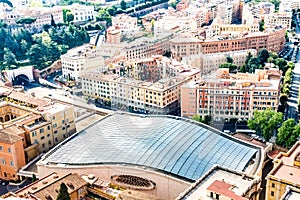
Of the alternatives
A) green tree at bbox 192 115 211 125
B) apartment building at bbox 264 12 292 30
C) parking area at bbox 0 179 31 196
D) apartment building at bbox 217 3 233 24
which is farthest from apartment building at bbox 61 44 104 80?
apartment building at bbox 264 12 292 30

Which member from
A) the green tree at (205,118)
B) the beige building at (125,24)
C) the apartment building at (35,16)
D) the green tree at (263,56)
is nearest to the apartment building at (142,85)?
the green tree at (205,118)

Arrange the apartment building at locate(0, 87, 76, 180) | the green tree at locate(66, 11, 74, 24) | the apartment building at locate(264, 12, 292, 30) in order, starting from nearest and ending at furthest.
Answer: the apartment building at locate(0, 87, 76, 180)
the apartment building at locate(264, 12, 292, 30)
the green tree at locate(66, 11, 74, 24)

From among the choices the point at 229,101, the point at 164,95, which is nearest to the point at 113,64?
the point at 164,95

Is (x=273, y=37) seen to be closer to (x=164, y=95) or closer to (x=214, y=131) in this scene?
(x=164, y=95)

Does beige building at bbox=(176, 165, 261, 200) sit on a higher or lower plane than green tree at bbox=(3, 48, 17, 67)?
lower

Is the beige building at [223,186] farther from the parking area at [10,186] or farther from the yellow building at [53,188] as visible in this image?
the parking area at [10,186]

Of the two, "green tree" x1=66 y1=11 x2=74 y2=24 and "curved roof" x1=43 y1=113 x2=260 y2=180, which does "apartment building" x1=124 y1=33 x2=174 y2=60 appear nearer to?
"green tree" x1=66 y1=11 x2=74 y2=24
